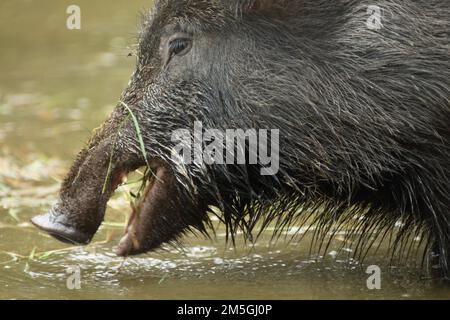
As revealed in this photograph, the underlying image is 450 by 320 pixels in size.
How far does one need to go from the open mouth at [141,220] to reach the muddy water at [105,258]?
214 millimetres

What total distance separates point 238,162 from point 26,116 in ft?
16.0

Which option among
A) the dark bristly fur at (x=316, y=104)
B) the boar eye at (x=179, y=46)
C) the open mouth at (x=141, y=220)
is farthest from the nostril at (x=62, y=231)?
the boar eye at (x=179, y=46)

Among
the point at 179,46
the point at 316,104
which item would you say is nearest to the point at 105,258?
the point at 179,46

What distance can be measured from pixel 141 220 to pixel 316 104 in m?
1.13

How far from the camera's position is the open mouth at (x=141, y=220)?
5742mm

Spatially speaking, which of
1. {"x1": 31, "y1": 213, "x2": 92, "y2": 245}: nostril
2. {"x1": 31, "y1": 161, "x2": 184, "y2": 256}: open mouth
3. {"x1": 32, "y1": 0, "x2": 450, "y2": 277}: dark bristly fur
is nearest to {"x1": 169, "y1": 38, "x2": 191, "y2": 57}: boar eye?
{"x1": 32, "y1": 0, "x2": 450, "y2": 277}: dark bristly fur

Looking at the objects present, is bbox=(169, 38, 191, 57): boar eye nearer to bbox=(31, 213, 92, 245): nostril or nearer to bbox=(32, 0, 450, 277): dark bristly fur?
bbox=(32, 0, 450, 277): dark bristly fur

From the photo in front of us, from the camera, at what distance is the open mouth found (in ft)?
18.8

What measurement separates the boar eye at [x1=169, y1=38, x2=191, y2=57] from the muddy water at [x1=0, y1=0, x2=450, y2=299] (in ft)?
2.18

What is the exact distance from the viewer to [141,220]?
19.0 ft

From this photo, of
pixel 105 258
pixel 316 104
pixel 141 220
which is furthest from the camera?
pixel 105 258

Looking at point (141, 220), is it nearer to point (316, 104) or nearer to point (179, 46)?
point (179, 46)

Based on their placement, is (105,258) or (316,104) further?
(105,258)
